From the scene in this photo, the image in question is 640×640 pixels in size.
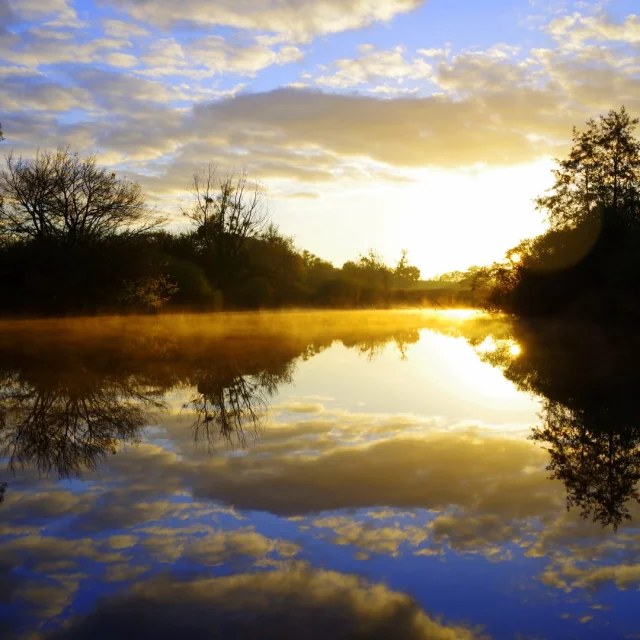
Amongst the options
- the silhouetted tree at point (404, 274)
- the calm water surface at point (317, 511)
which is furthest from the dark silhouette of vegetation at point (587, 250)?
the silhouetted tree at point (404, 274)

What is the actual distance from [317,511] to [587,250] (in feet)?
96.2

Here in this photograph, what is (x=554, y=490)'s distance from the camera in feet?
19.5

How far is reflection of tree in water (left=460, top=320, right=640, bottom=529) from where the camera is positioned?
19.3 feet

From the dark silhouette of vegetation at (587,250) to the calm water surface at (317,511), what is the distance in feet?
63.9

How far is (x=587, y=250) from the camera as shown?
103ft

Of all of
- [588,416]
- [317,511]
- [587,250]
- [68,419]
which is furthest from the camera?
[587,250]

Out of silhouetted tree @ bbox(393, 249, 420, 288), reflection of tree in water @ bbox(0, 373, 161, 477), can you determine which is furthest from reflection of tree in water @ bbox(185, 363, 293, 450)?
silhouetted tree @ bbox(393, 249, 420, 288)

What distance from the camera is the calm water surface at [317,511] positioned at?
3635mm

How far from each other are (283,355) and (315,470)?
1191cm

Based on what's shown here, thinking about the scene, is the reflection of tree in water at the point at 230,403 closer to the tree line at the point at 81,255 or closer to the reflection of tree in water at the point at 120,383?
the reflection of tree in water at the point at 120,383

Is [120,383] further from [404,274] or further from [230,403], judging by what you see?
[404,274]

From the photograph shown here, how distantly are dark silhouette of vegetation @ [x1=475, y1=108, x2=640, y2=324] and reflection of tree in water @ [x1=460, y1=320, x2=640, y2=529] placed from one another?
10.1 m

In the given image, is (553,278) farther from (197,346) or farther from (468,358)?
(197,346)

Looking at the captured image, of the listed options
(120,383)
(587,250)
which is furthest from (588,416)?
(587,250)
